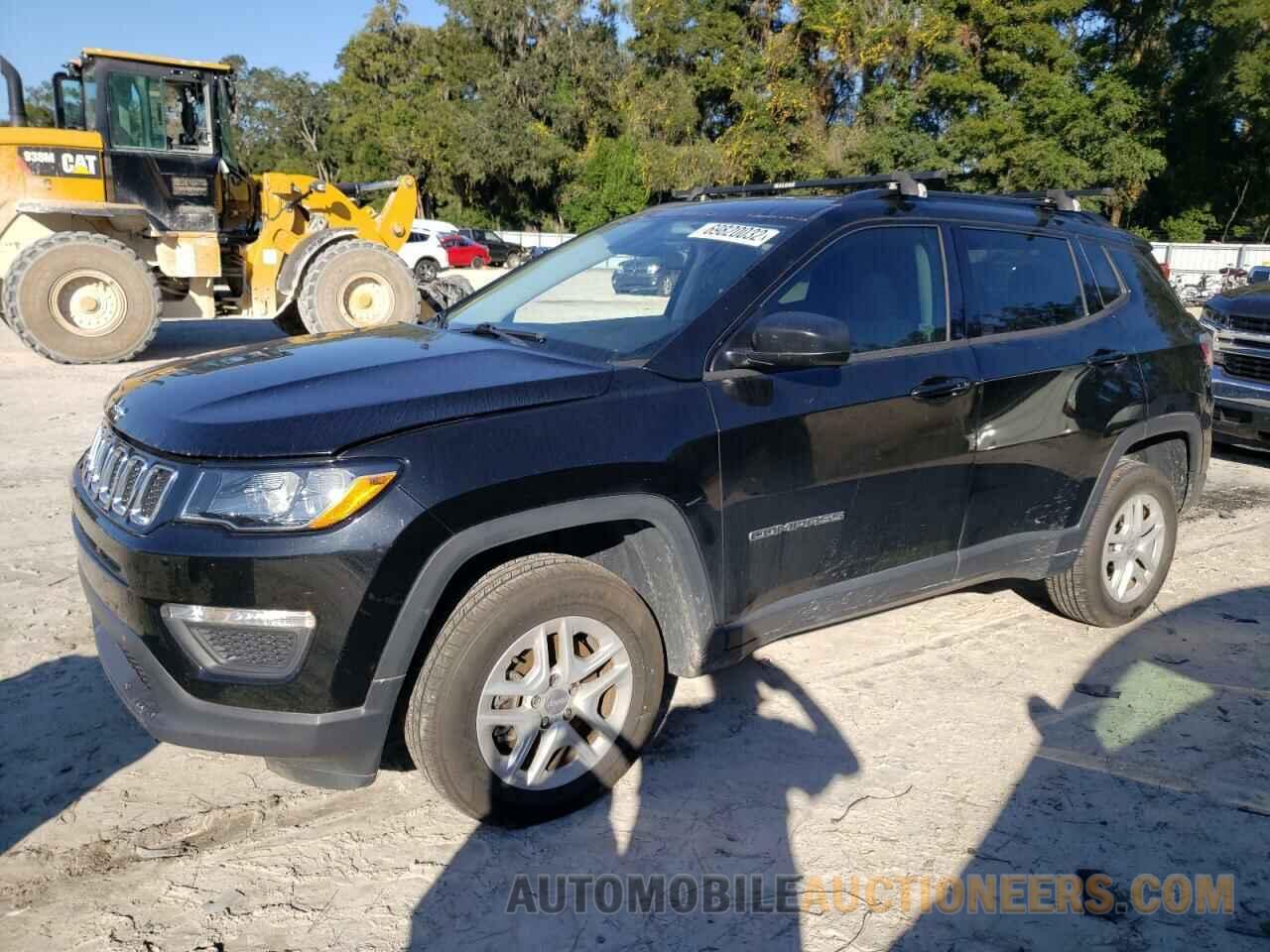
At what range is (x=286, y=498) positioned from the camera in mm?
2498

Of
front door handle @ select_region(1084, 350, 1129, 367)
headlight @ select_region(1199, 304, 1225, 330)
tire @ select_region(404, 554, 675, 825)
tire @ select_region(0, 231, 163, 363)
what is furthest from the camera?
tire @ select_region(0, 231, 163, 363)

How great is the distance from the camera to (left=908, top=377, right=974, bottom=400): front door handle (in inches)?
139

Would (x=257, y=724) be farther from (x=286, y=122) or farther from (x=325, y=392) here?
(x=286, y=122)

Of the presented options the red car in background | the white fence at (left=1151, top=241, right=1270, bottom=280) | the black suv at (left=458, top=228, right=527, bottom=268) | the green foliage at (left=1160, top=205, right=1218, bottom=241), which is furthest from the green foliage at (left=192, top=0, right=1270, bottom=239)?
the red car in background

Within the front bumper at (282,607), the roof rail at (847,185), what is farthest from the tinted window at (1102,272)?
the front bumper at (282,607)

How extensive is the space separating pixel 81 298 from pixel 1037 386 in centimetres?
1085

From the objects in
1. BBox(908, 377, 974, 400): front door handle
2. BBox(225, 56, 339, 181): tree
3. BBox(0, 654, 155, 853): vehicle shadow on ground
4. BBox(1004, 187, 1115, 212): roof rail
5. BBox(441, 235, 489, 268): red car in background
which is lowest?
BBox(0, 654, 155, 853): vehicle shadow on ground

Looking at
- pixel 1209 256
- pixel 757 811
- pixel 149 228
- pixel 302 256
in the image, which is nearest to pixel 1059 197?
pixel 757 811

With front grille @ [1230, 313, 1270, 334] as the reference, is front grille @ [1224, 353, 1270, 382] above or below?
below

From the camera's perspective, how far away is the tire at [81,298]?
35.7 ft

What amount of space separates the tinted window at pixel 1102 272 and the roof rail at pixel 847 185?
0.75m

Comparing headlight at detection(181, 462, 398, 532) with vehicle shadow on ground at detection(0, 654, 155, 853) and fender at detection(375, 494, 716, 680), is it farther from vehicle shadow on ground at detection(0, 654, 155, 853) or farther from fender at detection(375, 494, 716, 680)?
vehicle shadow on ground at detection(0, 654, 155, 853)

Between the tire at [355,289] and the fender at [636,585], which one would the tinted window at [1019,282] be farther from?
the tire at [355,289]

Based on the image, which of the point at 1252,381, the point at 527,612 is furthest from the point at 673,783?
the point at 1252,381
